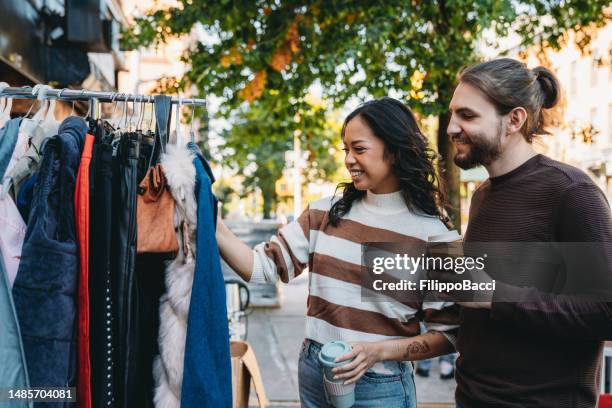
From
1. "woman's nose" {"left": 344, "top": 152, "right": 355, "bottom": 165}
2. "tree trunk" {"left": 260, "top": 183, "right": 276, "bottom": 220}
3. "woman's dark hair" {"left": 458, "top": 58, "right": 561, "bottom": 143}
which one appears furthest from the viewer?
"tree trunk" {"left": 260, "top": 183, "right": 276, "bottom": 220}

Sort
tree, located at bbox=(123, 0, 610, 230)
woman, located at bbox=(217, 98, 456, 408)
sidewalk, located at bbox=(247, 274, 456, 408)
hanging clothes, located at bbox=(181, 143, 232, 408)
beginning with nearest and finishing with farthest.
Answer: hanging clothes, located at bbox=(181, 143, 232, 408) < woman, located at bbox=(217, 98, 456, 408) < sidewalk, located at bbox=(247, 274, 456, 408) < tree, located at bbox=(123, 0, 610, 230)

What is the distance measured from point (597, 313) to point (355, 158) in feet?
3.05

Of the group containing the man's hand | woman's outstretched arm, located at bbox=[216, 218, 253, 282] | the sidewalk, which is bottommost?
the sidewalk

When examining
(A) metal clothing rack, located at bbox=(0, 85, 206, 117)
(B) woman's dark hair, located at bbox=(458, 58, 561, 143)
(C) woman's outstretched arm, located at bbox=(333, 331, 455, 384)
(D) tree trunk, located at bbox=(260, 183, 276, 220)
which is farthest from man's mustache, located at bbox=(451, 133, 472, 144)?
(D) tree trunk, located at bbox=(260, 183, 276, 220)

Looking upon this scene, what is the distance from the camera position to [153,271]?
1769 millimetres

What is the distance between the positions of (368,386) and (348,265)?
0.43 meters

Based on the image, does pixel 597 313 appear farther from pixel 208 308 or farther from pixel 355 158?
pixel 208 308

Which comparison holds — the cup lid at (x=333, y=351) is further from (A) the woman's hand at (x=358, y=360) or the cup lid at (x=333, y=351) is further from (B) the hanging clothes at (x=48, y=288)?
(B) the hanging clothes at (x=48, y=288)

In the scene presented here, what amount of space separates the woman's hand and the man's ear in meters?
0.86

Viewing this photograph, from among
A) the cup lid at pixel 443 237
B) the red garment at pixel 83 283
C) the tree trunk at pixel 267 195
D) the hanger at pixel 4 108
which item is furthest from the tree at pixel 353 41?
the tree trunk at pixel 267 195

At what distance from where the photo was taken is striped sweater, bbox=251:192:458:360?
1893mm

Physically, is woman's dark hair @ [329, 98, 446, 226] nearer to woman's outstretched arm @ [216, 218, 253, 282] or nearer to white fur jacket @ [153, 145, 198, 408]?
woman's outstretched arm @ [216, 218, 253, 282]

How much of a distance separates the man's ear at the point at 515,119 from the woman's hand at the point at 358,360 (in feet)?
2.83

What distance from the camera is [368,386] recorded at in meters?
1.88
